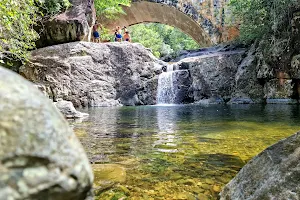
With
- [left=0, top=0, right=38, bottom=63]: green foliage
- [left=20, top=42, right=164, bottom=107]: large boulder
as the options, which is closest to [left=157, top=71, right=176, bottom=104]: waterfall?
[left=20, top=42, right=164, bottom=107]: large boulder

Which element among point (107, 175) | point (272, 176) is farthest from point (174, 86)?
point (272, 176)

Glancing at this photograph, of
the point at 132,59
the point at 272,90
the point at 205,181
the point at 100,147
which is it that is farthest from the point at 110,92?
the point at 205,181

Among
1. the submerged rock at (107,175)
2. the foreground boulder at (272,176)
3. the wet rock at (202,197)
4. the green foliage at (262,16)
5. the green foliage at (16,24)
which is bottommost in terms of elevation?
the wet rock at (202,197)

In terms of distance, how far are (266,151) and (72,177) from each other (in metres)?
1.58

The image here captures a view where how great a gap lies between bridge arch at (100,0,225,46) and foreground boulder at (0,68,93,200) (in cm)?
1991

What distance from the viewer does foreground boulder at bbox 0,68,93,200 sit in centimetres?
72

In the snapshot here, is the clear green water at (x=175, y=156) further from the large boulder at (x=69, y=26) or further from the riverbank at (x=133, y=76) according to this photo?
the large boulder at (x=69, y=26)

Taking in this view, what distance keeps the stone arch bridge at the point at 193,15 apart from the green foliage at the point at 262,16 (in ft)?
18.0

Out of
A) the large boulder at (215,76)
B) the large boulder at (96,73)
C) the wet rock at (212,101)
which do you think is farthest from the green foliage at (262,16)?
the large boulder at (96,73)

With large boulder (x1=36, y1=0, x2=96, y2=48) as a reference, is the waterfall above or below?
below

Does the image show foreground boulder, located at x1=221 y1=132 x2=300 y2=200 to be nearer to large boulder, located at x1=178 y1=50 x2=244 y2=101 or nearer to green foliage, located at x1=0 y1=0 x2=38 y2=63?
green foliage, located at x1=0 y1=0 x2=38 y2=63

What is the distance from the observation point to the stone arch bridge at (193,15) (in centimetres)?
1900

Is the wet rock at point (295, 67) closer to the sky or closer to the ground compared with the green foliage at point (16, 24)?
closer to the ground

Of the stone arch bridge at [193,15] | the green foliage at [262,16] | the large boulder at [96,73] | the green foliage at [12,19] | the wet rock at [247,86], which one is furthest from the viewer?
the stone arch bridge at [193,15]
